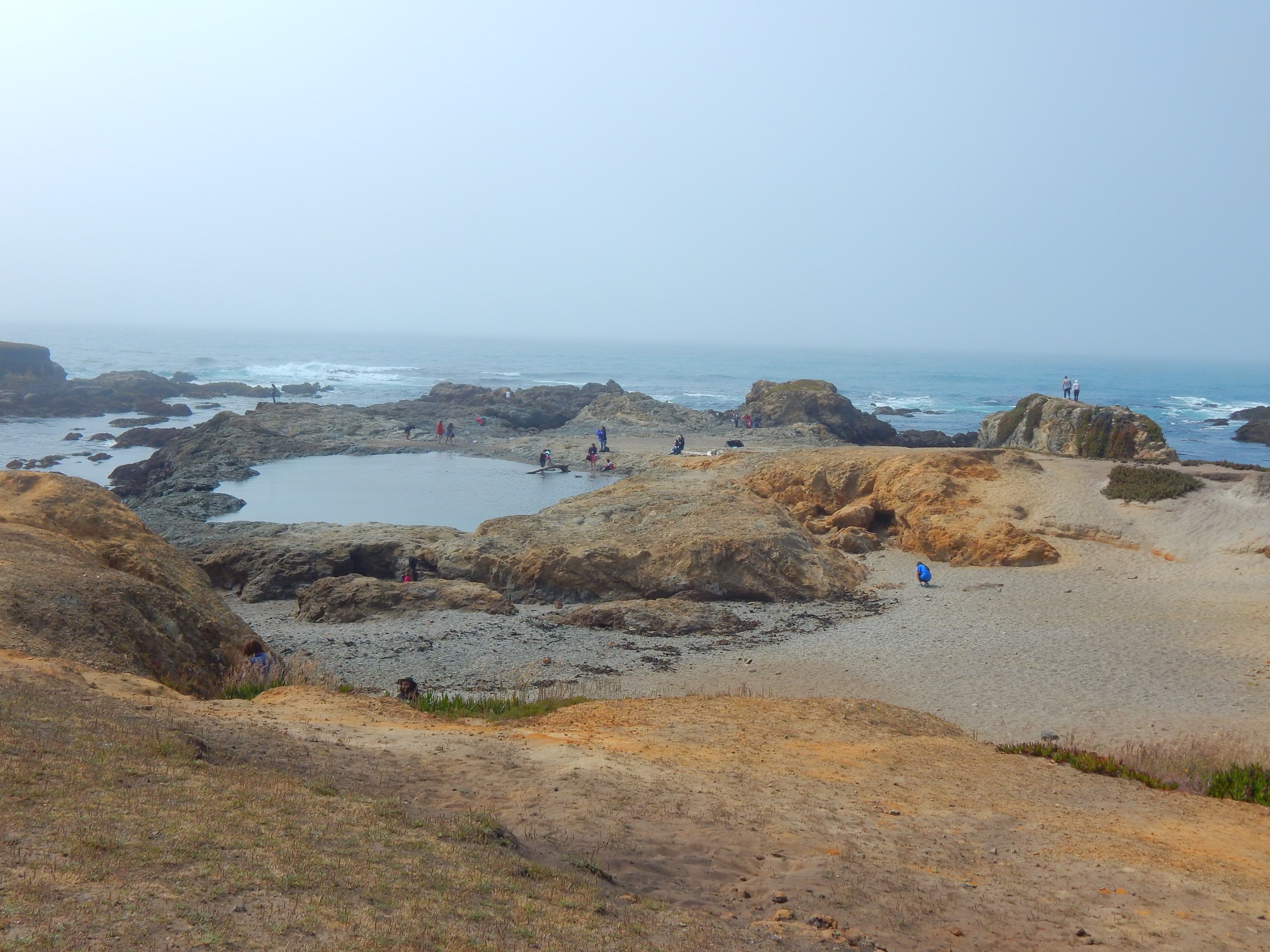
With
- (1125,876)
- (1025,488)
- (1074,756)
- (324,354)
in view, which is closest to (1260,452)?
(1025,488)

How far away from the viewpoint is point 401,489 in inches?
1307

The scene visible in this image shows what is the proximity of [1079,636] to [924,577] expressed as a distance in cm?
437

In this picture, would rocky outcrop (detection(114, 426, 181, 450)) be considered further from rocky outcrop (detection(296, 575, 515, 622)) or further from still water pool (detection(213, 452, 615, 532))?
rocky outcrop (detection(296, 575, 515, 622))

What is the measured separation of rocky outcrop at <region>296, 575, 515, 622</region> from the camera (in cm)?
1805

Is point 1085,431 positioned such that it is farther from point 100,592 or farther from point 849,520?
point 100,592

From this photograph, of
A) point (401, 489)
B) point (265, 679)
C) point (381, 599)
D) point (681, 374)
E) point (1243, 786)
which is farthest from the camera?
point (681, 374)

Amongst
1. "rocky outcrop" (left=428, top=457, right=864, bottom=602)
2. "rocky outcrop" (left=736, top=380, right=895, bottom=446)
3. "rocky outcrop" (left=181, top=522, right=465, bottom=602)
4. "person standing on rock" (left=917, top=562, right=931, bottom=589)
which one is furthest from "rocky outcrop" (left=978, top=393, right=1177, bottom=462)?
"rocky outcrop" (left=181, top=522, right=465, bottom=602)

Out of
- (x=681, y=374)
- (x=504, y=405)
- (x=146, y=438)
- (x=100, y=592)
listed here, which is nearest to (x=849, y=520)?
(x=100, y=592)

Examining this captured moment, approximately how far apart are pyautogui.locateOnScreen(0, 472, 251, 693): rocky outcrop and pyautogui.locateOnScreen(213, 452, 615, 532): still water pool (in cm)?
1183

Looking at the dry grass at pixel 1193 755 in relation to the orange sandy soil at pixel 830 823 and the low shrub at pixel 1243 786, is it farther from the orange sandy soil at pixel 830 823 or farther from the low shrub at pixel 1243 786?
the orange sandy soil at pixel 830 823

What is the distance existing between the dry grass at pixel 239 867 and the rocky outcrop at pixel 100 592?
375 cm

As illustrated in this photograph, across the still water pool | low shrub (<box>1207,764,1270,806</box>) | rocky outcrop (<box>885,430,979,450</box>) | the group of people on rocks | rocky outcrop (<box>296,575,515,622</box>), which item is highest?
rocky outcrop (<box>885,430,979,450</box>)

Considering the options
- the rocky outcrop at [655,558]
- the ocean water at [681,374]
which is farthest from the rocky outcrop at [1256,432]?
the rocky outcrop at [655,558]

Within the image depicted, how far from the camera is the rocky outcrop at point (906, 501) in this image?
73.0 feet
